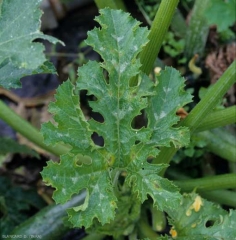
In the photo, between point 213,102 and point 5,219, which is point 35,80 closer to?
point 5,219

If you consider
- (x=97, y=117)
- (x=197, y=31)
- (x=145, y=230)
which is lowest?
(x=145, y=230)

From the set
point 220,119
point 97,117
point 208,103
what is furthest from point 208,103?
point 97,117

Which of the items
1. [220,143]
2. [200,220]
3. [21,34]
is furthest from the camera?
[220,143]

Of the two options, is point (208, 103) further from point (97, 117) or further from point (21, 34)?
point (97, 117)

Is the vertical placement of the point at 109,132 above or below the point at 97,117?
above


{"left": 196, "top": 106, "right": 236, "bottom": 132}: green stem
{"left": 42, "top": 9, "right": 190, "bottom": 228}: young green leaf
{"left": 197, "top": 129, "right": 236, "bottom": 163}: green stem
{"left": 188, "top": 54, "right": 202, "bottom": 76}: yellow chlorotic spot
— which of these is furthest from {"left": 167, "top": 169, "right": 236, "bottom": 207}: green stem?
{"left": 188, "top": 54, "right": 202, "bottom": 76}: yellow chlorotic spot

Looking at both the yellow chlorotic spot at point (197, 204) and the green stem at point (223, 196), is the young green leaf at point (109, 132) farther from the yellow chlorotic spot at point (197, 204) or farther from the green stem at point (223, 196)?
the green stem at point (223, 196)

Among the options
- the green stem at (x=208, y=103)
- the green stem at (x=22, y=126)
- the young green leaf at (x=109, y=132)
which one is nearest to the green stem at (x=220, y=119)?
the green stem at (x=208, y=103)

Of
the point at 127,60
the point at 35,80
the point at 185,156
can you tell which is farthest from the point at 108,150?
the point at 35,80
